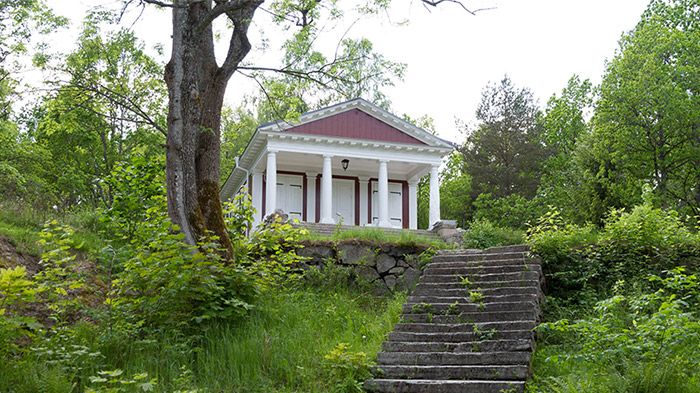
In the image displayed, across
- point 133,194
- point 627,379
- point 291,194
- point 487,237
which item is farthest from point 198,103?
point 291,194

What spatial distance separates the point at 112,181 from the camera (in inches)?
388

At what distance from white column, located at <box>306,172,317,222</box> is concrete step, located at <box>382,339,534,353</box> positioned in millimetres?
15459

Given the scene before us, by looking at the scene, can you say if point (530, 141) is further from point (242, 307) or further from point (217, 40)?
point (242, 307)

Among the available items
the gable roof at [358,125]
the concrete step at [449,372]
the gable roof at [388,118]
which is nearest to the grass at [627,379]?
the concrete step at [449,372]

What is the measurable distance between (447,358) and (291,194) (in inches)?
643

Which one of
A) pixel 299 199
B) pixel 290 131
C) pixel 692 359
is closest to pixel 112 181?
pixel 692 359

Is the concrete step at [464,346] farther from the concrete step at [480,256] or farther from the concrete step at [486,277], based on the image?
the concrete step at [480,256]

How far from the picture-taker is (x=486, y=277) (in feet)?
34.6

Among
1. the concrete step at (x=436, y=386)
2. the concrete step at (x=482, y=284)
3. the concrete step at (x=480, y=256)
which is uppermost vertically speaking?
the concrete step at (x=480, y=256)

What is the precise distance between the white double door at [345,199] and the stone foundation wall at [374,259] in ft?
36.0

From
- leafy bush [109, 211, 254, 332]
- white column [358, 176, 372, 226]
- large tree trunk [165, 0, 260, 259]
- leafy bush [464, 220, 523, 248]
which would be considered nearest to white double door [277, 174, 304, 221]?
white column [358, 176, 372, 226]

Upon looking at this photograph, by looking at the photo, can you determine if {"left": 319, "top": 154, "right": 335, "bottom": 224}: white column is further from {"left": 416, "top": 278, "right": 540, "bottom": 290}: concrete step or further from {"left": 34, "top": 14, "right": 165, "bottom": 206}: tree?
{"left": 416, "top": 278, "right": 540, "bottom": 290}: concrete step

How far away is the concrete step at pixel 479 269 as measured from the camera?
10.6m

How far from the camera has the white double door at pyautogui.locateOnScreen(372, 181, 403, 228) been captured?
24.5 metres
